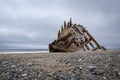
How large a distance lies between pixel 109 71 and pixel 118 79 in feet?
2.38

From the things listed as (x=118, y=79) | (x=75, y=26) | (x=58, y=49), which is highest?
(x=75, y=26)

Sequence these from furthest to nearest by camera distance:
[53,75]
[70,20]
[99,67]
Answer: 1. [70,20]
2. [99,67]
3. [53,75]

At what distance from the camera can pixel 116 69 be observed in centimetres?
693

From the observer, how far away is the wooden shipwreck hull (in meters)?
20.6

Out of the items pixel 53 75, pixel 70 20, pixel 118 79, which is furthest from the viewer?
pixel 70 20

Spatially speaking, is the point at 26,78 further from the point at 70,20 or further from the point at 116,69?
the point at 70,20

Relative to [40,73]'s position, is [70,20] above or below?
above

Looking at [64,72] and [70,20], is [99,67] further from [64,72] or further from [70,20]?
[70,20]

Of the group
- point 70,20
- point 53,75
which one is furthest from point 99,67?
point 70,20

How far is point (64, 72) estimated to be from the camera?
6.86 m

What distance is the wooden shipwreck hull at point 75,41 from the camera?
20.6 metres

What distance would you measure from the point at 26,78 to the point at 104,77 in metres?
2.48

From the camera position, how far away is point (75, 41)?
20.8 m

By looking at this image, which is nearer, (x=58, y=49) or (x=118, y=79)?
(x=118, y=79)
